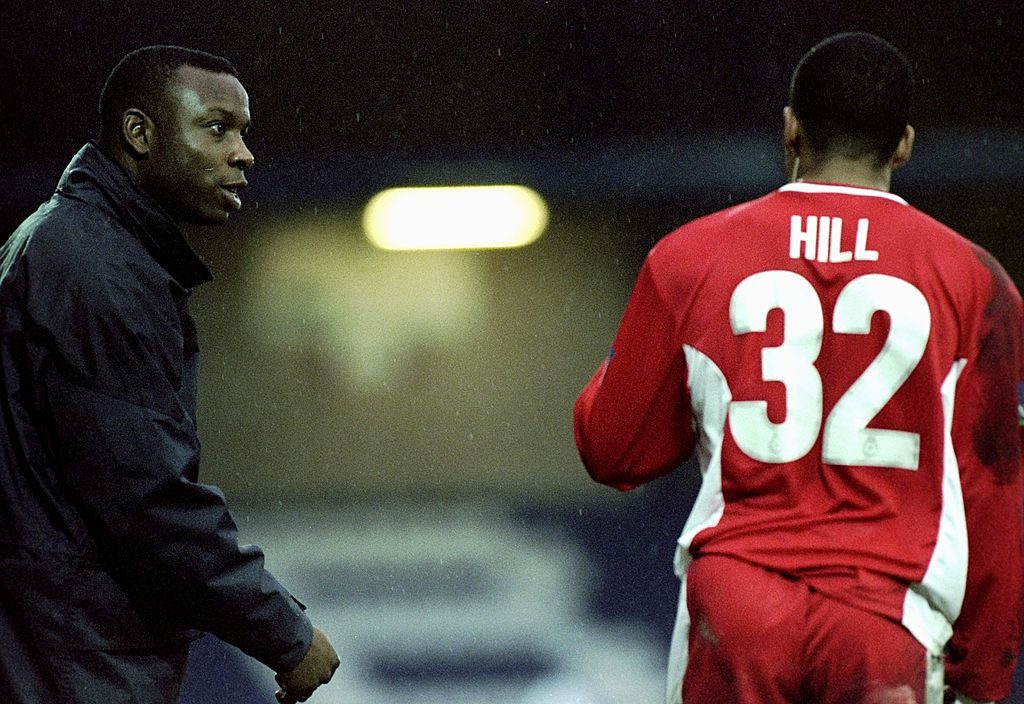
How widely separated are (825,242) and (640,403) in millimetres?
307

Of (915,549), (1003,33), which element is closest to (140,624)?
(915,549)

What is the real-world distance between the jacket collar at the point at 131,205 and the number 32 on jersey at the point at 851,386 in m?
0.83

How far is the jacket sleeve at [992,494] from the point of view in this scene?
5.49 feet

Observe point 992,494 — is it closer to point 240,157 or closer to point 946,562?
point 946,562

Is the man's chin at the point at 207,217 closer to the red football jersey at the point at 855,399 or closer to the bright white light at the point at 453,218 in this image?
the red football jersey at the point at 855,399

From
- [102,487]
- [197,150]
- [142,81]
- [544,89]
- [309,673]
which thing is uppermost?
[544,89]

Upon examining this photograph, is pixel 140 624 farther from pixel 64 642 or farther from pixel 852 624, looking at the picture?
pixel 852 624

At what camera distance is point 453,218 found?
23.4 ft

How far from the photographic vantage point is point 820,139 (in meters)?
1.73

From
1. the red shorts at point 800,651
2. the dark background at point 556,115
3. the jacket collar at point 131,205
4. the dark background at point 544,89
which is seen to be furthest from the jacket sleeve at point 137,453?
the dark background at point 544,89

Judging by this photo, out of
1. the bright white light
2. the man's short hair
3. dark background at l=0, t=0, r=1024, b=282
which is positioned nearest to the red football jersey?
the man's short hair

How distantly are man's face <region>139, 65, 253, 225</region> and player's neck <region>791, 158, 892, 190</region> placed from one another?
88 centimetres

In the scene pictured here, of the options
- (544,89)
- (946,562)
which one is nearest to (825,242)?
(946,562)

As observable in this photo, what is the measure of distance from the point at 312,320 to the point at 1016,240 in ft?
11.5
